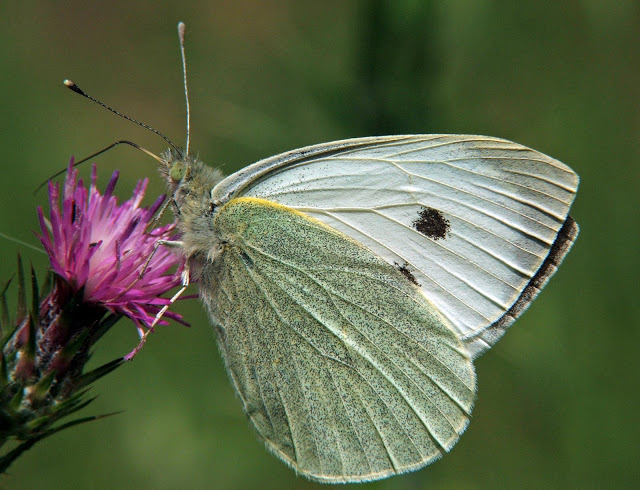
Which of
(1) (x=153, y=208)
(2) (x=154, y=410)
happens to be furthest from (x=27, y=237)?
(1) (x=153, y=208)

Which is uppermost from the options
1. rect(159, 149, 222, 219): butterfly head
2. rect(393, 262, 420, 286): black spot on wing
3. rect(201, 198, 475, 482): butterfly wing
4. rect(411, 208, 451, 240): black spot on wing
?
rect(411, 208, 451, 240): black spot on wing

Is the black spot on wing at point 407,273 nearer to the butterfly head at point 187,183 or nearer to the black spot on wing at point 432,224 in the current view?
the black spot on wing at point 432,224

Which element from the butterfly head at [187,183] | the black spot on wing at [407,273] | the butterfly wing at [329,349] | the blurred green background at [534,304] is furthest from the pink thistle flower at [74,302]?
the blurred green background at [534,304]

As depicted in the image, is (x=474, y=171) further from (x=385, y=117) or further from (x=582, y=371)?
(x=582, y=371)

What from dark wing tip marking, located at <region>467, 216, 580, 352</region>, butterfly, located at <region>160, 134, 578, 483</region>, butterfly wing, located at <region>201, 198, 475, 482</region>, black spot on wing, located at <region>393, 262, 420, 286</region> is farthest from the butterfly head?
dark wing tip marking, located at <region>467, 216, 580, 352</region>

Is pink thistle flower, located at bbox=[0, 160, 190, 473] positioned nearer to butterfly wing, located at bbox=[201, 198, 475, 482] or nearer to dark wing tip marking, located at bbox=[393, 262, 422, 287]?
butterfly wing, located at bbox=[201, 198, 475, 482]

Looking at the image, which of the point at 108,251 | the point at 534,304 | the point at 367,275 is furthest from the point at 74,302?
the point at 534,304
